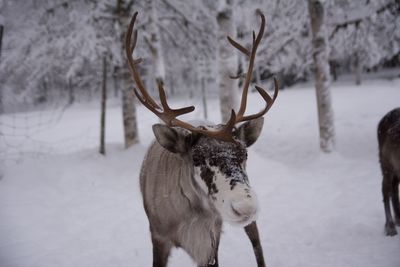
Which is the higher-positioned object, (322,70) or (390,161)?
(322,70)

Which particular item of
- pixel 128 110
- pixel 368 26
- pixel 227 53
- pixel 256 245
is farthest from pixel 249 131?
pixel 368 26

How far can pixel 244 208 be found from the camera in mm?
1834

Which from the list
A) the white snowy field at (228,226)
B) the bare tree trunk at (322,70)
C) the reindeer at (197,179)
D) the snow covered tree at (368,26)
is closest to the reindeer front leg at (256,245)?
the reindeer at (197,179)

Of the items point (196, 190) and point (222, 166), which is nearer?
point (222, 166)

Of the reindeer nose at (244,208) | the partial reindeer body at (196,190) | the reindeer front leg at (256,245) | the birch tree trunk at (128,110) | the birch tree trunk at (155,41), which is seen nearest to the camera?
the reindeer nose at (244,208)

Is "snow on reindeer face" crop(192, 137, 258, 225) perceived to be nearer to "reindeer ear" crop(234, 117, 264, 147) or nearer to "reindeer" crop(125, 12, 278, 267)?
"reindeer" crop(125, 12, 278, 267)

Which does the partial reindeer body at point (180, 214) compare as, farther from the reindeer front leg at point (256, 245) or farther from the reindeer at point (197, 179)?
the reindeer front leg at point (256, 245)

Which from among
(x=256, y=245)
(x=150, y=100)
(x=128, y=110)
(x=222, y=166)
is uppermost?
(x=128, y=110)

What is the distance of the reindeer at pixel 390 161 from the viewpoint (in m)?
3.49

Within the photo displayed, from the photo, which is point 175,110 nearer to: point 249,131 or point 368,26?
point 249,131

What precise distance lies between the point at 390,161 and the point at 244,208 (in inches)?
101

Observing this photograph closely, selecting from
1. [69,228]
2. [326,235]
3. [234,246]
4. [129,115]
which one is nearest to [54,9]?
[129,115]

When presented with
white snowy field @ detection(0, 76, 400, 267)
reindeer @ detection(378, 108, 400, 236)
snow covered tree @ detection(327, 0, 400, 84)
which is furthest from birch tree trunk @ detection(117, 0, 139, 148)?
snow covered tree @ detection(327, 0, 400, 84)

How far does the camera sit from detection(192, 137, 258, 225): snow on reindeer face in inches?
73.5
